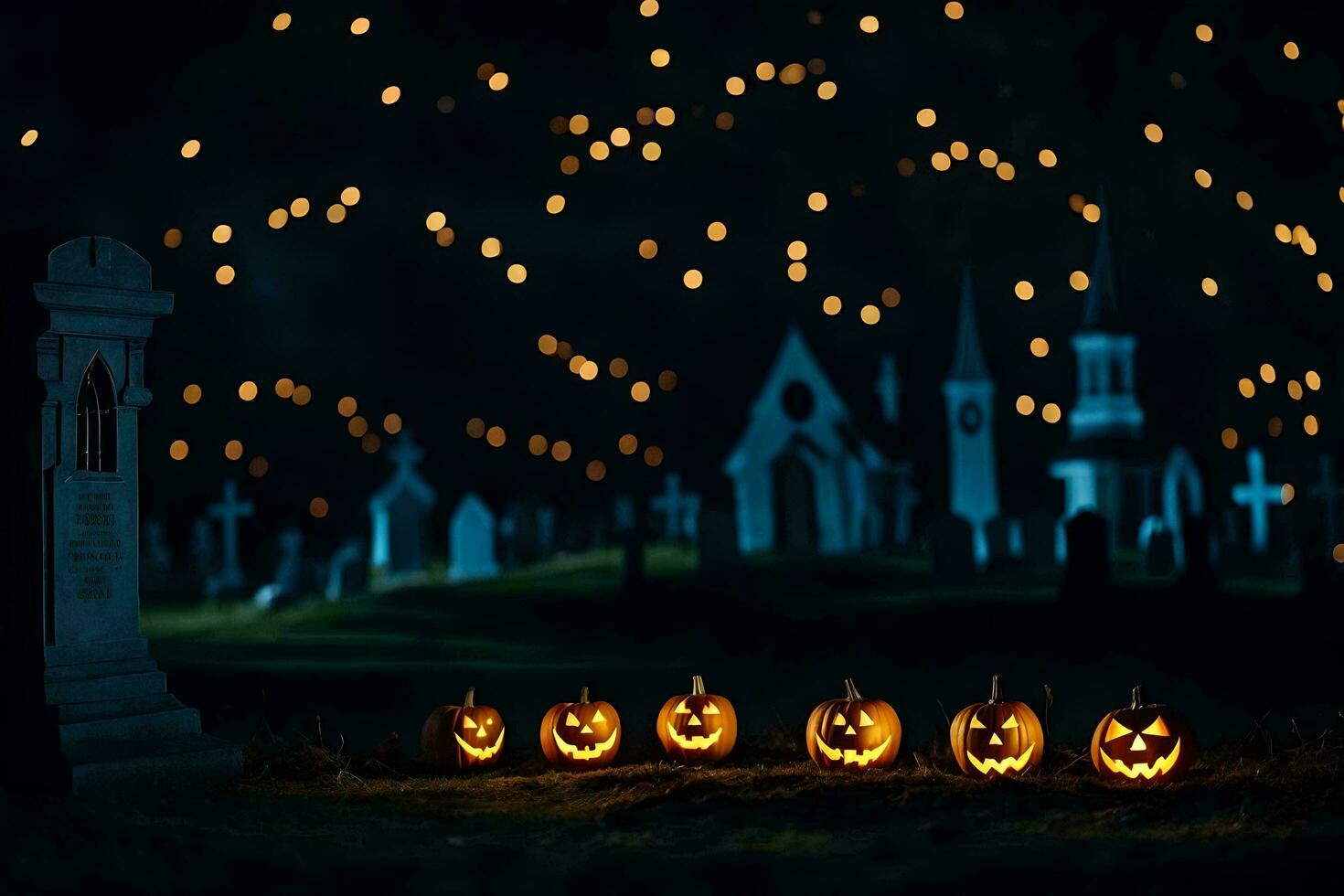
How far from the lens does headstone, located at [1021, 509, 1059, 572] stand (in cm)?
2227

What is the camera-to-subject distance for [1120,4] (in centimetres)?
2853

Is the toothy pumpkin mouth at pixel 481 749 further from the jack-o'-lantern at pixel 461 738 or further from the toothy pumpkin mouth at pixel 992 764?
the toothy pumpkin mouth at pixel 992 764

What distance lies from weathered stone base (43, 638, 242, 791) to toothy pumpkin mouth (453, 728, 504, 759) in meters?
1.24

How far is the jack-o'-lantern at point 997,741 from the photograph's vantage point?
8.26m

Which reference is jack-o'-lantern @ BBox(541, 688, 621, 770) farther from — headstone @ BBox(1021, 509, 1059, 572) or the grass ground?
headstone @ BBox(1021, 509, 1059, 572)

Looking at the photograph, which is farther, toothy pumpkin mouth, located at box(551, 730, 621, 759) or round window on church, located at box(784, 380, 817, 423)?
round window on church, located at box(784, 380, 817, 423)

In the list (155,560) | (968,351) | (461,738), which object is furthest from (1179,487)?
(461,738)

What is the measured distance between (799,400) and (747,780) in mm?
17597

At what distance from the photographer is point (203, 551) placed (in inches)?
1104

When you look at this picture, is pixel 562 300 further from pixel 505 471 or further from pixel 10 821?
pixel 10 821

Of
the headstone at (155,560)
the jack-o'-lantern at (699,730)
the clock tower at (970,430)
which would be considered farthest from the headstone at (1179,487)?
the jack-o'-lantern at (699,730)

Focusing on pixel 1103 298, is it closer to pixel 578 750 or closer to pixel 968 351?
pixel 968 351

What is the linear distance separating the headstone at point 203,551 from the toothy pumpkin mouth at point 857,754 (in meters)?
20.7

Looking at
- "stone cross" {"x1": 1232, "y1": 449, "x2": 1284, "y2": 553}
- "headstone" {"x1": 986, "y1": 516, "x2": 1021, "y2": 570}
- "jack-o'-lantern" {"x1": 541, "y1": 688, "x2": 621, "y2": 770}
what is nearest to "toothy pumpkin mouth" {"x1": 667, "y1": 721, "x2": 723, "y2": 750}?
"jack-o'-lantern" {"x1": 541, "y1": 688, "x2": 621, "y2": 770}
